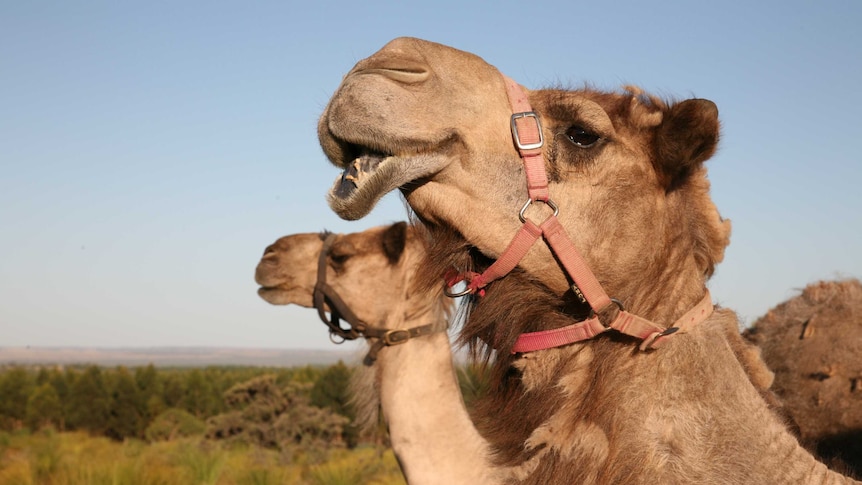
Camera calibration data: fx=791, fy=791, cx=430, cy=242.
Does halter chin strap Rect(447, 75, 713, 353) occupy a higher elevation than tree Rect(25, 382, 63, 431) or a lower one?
A: higher

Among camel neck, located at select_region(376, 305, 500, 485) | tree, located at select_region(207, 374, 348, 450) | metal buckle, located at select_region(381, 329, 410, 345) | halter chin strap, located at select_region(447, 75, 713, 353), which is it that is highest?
halter chin strap, located at select_region(447, 75, 713, 353)

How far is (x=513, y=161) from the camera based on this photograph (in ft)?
7.96

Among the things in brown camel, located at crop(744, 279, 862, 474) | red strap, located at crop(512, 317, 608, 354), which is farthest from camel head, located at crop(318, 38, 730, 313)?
brown camel, located at crop(744, 279, 862, 474)

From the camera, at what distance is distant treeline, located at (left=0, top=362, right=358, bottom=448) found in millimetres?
19578

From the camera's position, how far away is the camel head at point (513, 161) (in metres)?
2.28

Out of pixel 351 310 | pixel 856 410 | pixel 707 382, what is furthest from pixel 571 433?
pixel 351 310

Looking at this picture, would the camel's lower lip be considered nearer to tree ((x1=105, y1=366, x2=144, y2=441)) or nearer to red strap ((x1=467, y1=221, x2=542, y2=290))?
red strap ((x1=467, y1=221, x2=542, y2=290))

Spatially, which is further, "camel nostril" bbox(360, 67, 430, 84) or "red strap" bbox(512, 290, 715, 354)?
"red strap" bbox(512, 290, 715, 354)

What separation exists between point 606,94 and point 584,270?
657 mm

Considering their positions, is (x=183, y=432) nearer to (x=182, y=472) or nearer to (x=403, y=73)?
(x=182, y=472)

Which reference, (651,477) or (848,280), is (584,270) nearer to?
(651,477)

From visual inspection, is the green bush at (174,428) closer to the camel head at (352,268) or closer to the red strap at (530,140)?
the camel head at (352,268)

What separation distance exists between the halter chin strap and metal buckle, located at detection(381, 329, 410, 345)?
105 inches

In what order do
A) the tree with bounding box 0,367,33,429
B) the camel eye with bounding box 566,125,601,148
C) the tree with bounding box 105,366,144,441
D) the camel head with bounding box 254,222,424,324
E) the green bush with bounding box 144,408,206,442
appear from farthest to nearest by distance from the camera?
the tree with bounding box 0,367,33,429, the tree with bounding box 105,366,144,441, the green bush with bounding box 144,408,206,442, the camel head with bounding box 254,222,424,324, the camel eye with bounding box 566,125,601,148
